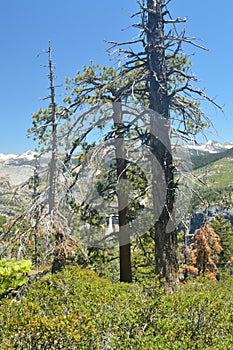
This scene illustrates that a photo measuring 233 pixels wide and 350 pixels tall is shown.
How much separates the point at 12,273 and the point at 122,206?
427 centimetres

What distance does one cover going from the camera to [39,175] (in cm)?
1173

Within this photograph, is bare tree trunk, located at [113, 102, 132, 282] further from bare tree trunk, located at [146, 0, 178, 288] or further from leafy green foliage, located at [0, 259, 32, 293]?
leafy green foliage, located at [0, 259, 32, 293]

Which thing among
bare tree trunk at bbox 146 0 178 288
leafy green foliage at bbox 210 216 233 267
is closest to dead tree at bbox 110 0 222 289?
bare tree trunk at bbox 146 0 178 288

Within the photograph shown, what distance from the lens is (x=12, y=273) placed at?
9352 millimetres

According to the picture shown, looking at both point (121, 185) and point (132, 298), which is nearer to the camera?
point (132, 298)

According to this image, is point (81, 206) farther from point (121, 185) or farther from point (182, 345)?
point (182, 345)

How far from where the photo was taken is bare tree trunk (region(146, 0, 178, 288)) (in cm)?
923

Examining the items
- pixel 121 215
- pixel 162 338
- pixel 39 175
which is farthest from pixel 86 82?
pixel 162 338

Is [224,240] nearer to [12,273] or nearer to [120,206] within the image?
[120,206]

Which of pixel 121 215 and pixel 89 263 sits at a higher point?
pixel 121 215

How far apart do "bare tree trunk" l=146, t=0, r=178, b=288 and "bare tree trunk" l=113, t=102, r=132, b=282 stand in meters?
2.02

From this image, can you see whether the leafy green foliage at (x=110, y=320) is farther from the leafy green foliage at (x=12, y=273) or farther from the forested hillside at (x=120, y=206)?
the leafy green foliage at (x=12, y=273)

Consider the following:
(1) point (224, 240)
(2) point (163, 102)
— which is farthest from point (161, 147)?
(1) point (224, 240)

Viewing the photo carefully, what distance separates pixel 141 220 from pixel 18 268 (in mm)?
4772
